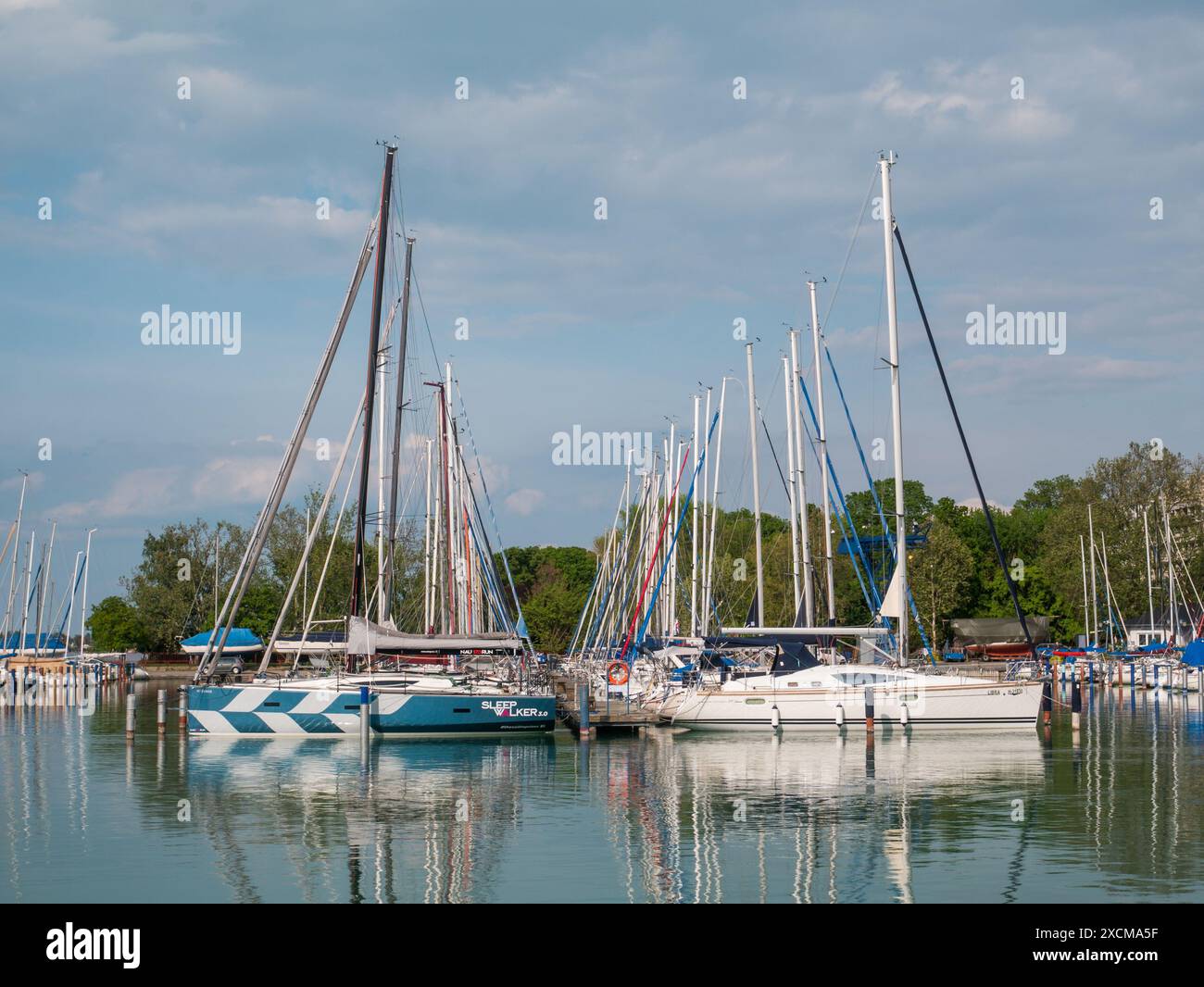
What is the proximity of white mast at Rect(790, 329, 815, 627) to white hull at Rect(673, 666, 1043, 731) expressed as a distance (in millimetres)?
3406

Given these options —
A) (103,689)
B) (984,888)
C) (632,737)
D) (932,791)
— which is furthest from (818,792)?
(103,689)

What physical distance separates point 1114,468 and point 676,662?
177 ft

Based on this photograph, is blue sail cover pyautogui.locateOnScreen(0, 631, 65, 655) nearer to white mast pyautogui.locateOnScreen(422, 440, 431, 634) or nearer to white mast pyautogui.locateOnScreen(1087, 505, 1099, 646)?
white mast pyautogui.locateOnScreen(422, 440, 431, 634)

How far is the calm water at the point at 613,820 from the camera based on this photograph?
20.0m

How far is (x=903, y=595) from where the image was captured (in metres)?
39.6

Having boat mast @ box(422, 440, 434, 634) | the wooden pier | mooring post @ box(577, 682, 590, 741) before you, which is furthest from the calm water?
boat mast @ box(422, 440, 434, 634)

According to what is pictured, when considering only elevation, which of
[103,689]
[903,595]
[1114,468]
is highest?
[1114,468]

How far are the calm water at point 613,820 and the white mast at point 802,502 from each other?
5.62 metres

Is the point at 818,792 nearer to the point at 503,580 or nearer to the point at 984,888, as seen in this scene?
the point at 984,888

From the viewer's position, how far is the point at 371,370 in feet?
134

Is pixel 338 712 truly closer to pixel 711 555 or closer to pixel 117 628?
pixel 711 555

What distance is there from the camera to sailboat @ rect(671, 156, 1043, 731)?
39.9 meters

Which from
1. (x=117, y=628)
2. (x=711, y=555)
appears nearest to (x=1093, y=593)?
(x=711, y=555)

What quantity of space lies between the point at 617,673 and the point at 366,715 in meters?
14.2
